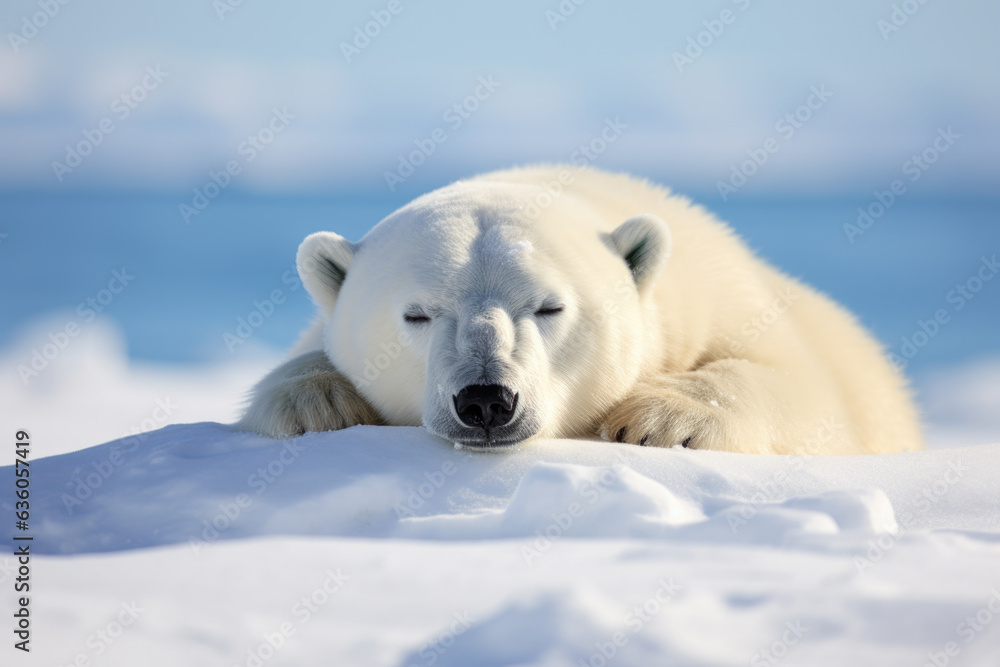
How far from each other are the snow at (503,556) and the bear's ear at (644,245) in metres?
0.90

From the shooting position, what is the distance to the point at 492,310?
11.8ft

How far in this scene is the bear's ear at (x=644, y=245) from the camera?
4.12 m

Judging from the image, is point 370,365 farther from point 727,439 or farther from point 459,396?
point 727,439

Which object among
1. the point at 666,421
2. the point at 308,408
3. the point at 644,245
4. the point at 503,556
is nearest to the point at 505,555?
the point at 503,556

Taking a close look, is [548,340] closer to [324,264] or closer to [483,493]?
[483,493]

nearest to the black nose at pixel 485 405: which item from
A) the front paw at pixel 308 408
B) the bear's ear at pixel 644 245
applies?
the front paw at pixel 308 408

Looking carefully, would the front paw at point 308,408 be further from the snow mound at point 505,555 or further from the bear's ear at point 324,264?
the bear's ear at point 324,264

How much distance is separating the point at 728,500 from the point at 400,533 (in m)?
1.04

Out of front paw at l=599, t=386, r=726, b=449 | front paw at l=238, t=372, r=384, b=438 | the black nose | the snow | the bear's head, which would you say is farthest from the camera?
front paw at l=238, t=372, r=384, b=438

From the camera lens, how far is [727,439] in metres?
3.83

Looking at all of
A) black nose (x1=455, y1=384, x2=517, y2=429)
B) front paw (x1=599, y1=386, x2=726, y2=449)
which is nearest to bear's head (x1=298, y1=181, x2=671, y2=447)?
black nose (x1=455, y1=384, x2=517, y2=429)

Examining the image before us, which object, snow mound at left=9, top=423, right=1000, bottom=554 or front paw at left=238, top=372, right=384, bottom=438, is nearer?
snow mound at left=9, top=423, right=1000, bottom=554

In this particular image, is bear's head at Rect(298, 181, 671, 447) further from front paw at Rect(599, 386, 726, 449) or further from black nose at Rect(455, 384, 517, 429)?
front paw at Rect(599, 386, 726, 449)

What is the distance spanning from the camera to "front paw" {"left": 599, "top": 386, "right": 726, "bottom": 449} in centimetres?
381
